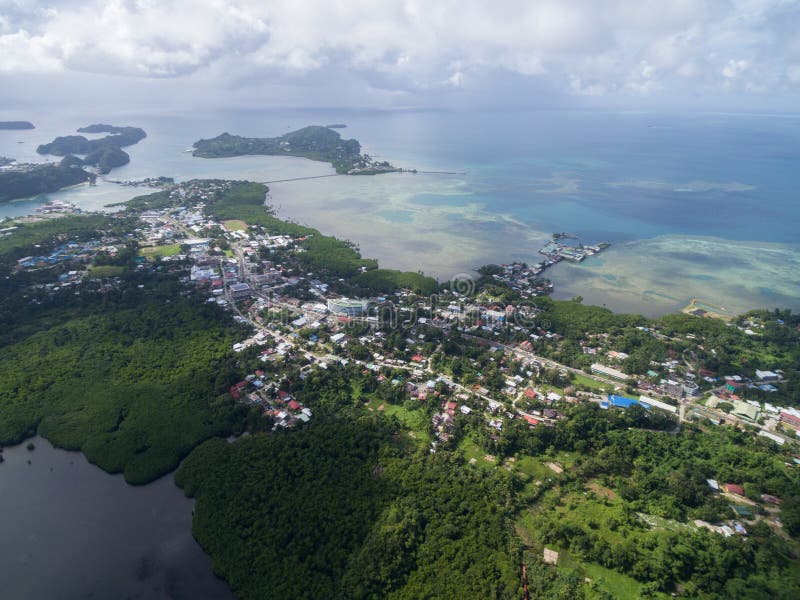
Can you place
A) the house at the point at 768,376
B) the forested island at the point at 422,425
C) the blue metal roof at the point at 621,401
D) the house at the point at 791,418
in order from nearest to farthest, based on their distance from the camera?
the forested island at the point at 422,425, the house at the point at 791,418, the blue metal roof at the point at 621,401, the house at the point at 768,376

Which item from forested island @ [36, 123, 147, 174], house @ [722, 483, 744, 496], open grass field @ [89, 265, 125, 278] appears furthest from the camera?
forested island @ [36, 123, 147, 174]

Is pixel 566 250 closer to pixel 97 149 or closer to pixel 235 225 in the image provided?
pixel 235 225

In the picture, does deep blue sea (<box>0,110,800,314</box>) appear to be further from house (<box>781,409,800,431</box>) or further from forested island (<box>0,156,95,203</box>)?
house (<box>781,409,800,431</box>)

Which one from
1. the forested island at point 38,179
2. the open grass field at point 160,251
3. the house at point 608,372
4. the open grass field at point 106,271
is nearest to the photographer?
the house at point 608,372

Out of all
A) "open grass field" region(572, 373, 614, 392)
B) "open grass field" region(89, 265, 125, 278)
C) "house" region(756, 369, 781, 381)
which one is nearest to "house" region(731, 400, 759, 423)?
"house" region(756, 369, 781, 381)

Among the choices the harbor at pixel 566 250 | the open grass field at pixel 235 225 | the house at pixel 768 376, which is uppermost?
the harbor at pixel 566 250

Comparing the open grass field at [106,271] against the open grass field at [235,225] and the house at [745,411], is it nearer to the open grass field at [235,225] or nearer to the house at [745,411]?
the open grass field at [235,225]

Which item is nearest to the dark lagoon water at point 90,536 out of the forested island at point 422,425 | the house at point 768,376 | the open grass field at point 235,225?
the forested island at point 422,425
